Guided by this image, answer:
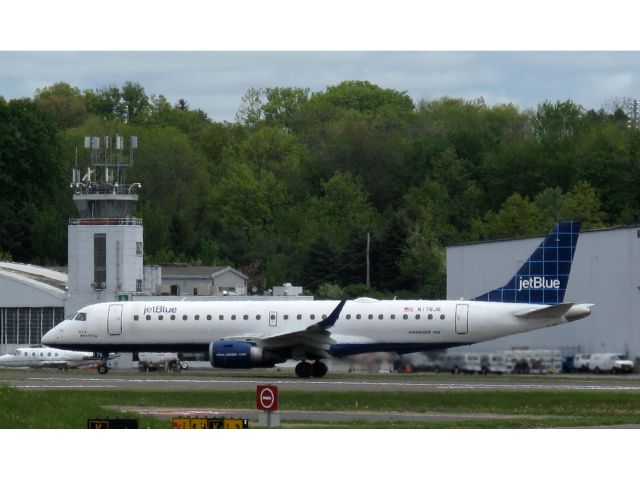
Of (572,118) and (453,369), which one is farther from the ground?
(572,118)

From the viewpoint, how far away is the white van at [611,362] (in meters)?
59.7

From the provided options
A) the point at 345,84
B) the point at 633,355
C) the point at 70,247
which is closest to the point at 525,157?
the point at 345,84

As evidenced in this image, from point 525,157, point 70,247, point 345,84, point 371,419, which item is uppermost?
point 345,84

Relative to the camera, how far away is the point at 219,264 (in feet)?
389

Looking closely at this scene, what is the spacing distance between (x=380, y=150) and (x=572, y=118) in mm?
17877

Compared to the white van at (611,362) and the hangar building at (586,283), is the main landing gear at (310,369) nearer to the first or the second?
the hangar building at (586,283)

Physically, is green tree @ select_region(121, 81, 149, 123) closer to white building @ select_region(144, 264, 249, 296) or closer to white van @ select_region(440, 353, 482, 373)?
white building @ select_region(144, 264, 249, 296)

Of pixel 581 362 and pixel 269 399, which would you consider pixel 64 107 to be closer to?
pixel 581 362

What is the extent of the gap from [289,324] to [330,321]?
2.93 metres

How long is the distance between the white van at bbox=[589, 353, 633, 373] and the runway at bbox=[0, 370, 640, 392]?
2.42 feet

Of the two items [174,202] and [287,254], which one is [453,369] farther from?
[174,202]

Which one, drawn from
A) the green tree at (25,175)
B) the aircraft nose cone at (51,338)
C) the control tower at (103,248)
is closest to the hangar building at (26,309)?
the control tower at (103,248)

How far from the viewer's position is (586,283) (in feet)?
214

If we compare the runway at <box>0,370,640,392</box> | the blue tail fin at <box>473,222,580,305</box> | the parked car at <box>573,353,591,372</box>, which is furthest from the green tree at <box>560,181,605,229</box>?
the runway at <box>0,370,640,392</box>
